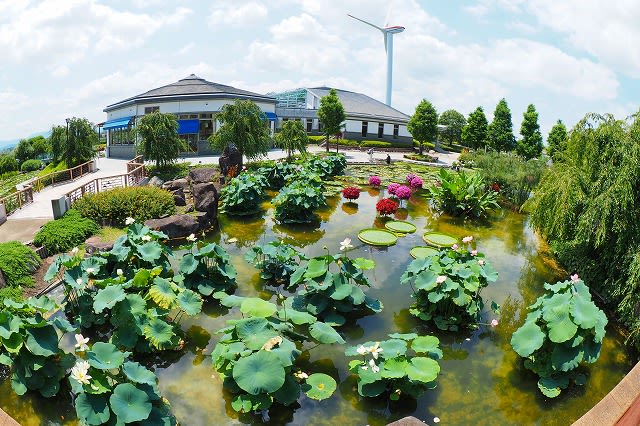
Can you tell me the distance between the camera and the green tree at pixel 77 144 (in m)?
25.7

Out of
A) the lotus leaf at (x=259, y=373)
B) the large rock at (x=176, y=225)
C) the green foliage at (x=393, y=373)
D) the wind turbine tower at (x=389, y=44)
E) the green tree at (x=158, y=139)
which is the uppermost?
the wind turbine tower at (x=389, y=44)

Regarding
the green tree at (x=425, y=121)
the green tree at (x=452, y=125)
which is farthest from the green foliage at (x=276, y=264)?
the green tree at (x=452, y=125)

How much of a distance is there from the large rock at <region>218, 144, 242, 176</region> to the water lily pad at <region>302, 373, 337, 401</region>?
580 inches

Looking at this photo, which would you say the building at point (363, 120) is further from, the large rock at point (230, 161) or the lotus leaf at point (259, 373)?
the lotus leaf at point (259, 373)

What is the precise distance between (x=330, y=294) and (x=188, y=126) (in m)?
26.7

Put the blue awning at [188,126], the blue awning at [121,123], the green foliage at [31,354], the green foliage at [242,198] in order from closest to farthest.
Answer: the green foliage at [31,354]
the green foliage at [242,198]
the blue awning at [188,126]
the blue awning at [121,123]

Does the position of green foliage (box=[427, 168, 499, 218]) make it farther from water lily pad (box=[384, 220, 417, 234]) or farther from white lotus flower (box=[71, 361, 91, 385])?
white lotus flower (box=[71, 361, 91, 385])

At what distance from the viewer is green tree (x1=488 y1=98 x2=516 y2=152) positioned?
41594mm

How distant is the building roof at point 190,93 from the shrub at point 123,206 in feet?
62.0

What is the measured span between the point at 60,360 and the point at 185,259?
3365 millimetres

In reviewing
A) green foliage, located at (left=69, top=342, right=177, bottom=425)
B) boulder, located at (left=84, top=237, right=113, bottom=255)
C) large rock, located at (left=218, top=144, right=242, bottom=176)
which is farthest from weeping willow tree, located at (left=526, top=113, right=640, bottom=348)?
large rock, located at (left=218, top=144, right=242, bottom=176)

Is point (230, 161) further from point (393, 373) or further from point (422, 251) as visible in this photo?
point (393, 373)

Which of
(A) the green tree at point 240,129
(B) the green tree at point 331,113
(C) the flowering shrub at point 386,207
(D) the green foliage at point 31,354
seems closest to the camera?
(D) the green foliage at point 31,354

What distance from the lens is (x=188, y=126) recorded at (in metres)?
31.3
